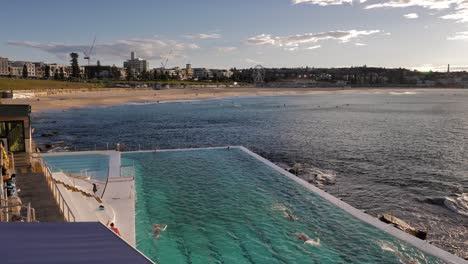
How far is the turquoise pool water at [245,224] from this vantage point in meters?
14.6

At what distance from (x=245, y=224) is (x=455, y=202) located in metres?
15.1

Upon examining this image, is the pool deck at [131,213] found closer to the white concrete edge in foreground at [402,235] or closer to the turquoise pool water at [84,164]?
the white concrete edge in foreground at [402,235]

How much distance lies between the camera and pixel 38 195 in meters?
13.4

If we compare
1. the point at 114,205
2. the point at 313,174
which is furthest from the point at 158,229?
the point at 313,174

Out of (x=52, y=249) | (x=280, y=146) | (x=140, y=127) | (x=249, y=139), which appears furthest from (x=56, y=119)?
(x=52, y=249)

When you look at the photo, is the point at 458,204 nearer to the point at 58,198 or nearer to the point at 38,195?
the point at 58,198

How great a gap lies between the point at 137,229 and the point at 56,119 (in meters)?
61.0

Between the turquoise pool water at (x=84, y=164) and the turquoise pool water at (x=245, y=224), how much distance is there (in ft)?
8.08

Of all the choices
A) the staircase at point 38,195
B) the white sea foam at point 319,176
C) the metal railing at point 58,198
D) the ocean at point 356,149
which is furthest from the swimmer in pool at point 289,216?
the staircase at point 38,195

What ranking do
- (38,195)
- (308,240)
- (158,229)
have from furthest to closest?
(158,229), (308,240), (38,195)

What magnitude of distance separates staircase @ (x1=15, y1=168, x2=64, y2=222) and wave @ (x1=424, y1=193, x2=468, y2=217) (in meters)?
21.6

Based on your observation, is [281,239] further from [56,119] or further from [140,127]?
[56,119]

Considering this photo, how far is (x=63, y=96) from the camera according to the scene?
110000 mm

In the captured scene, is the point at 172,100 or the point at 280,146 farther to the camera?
the point at 172,100
